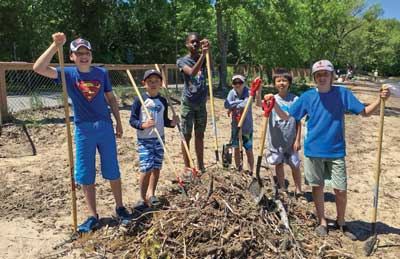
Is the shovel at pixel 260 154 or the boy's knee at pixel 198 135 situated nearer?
the shovel at pixel 260 154

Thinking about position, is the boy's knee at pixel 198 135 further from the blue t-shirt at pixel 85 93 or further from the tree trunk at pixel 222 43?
the tree trunk at pixel 222 43

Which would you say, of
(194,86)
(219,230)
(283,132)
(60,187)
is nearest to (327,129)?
(283,132)

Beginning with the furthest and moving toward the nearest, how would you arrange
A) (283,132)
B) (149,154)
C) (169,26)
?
1. (169,26)
2. (283,132)
3. (149,154)

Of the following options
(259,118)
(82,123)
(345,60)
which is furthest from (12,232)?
(345,60)

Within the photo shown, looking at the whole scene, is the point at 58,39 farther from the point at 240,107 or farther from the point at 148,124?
the point at 240,107

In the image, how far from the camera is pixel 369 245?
12.8ft

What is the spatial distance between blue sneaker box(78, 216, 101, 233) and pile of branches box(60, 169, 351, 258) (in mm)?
97

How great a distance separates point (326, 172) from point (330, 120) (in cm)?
57

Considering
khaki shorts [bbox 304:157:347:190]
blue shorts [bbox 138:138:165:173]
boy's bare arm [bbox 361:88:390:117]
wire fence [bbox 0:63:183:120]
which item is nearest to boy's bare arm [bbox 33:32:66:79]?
blue shorts [bbox 138:138:165:173]

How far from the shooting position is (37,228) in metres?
4.32

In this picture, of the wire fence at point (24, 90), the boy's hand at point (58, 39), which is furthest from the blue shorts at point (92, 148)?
the wire fence at point (24, 90)

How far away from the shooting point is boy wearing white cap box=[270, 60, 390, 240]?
405cm

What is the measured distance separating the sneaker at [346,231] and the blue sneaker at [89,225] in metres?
2.57

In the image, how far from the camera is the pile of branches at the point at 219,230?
3.46 meters
